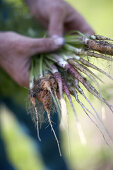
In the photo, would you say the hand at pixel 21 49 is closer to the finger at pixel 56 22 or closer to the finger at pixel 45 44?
the finger at pixel 45 44

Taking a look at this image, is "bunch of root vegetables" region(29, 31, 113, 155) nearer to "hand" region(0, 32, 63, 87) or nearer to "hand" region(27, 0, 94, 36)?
"hand" region(0, 32, 63, 87)

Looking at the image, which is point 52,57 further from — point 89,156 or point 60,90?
point 89,156

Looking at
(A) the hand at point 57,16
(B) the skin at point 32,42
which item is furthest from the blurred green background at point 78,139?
(B) the skin at point 32,42

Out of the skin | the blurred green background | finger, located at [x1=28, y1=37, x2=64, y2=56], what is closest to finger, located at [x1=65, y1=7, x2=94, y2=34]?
the skin

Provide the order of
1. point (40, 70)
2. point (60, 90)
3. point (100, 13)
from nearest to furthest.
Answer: point (60, 90) → point (40, 70) → point (100, 13)

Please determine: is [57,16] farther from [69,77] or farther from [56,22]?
[69,77]

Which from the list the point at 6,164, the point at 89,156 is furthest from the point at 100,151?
the point at 6,164

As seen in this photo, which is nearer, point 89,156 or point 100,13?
point 89,156
